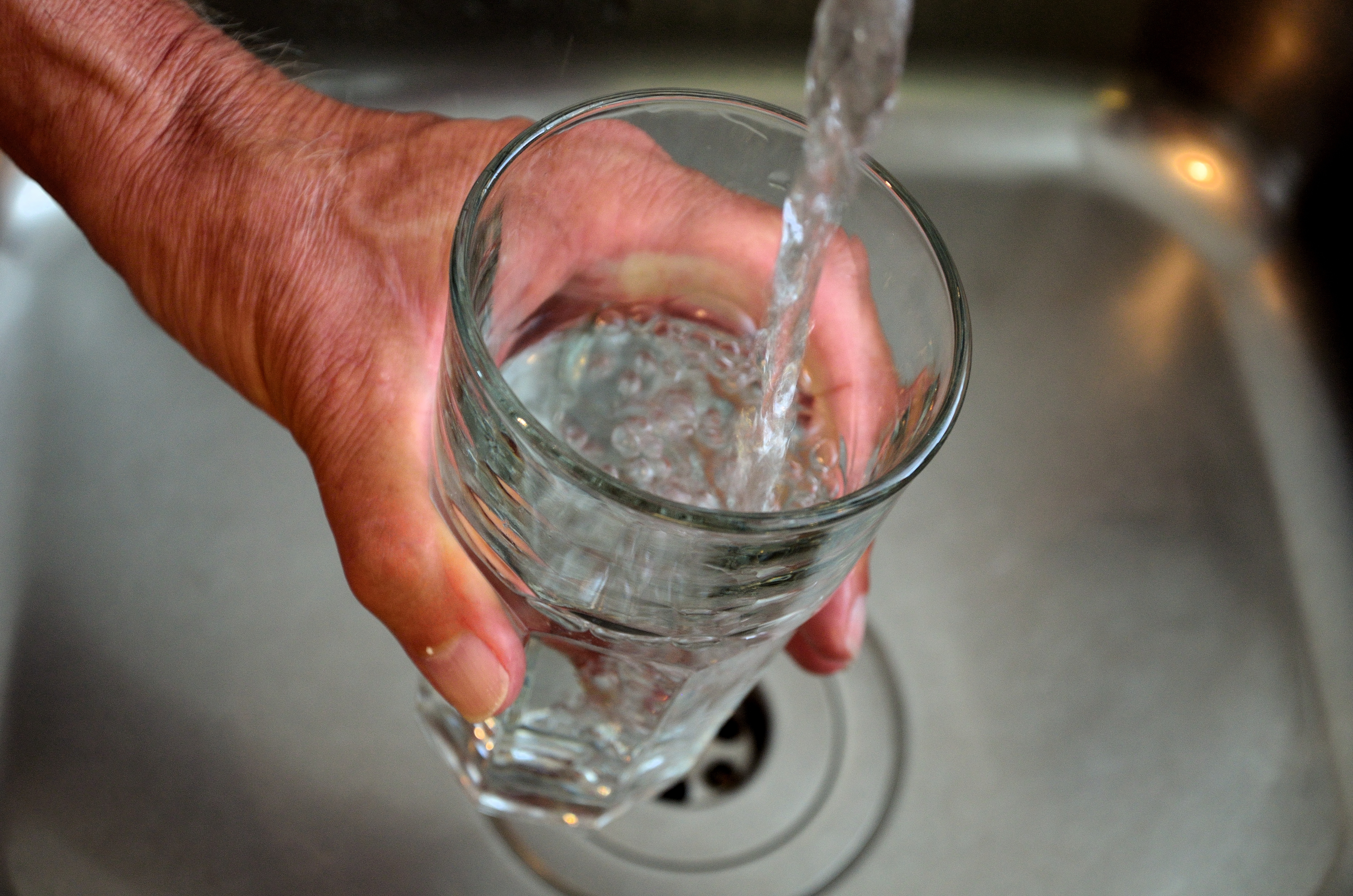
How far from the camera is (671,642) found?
0.38m

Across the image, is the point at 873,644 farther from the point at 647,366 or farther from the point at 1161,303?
the point at 1161,303

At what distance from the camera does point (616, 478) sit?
1.08 feet

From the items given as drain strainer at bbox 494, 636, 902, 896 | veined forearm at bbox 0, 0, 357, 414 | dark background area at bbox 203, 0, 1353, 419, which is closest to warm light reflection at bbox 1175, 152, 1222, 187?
dark background area at bbox 203, 0, 1353, 419

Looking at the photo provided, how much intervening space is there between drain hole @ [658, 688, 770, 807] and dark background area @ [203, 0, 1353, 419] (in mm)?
381

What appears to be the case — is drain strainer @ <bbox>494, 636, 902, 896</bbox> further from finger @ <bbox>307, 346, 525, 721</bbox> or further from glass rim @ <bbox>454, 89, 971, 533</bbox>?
glass rim @ <bbox>454, 89, 971, 533</bbox>

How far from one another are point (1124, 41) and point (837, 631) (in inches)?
19.1

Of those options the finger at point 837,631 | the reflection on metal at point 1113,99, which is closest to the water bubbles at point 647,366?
the finger at point 837,631

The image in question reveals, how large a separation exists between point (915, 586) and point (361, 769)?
27cm

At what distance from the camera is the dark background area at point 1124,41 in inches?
27.4

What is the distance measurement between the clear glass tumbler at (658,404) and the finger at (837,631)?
0.04 metres

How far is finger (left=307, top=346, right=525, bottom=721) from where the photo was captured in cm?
40

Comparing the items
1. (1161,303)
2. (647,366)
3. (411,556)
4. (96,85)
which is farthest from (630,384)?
(1161,303)

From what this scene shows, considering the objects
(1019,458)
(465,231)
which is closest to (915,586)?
(1019,458)

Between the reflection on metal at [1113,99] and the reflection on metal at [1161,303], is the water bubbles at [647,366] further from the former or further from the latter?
the reflection on metal at [1113,99]
